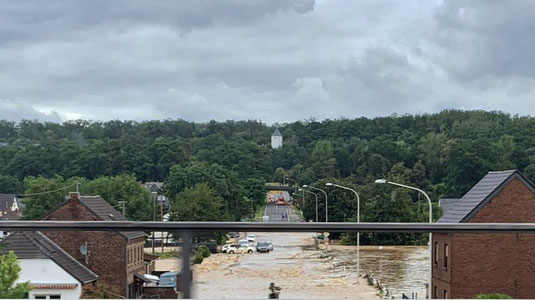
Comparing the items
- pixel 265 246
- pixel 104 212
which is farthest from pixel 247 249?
pixel 104 212

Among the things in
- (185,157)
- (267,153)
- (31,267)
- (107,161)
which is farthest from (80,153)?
(31,267)

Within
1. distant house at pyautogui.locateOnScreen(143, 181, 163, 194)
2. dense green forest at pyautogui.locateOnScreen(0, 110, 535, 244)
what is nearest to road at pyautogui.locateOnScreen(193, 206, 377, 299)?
distant house at pyautogui.locateOnScreen(143, 181, 163, 194)

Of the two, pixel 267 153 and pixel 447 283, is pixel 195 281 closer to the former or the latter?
pixel 447 283

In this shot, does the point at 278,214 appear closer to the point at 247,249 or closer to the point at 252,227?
the point at 247,249

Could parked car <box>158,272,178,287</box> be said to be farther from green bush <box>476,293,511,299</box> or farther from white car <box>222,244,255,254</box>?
green bush <box>476,293,511,299</box>

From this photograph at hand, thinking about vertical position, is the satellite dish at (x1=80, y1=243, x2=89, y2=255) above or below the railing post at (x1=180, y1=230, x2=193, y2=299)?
above

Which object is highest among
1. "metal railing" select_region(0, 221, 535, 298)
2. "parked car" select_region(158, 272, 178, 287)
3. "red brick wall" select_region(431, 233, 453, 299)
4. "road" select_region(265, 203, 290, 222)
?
"metal railing" select_region(0, 221, 535, 298)
